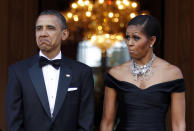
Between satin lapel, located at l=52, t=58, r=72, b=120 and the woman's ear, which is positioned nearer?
satin lapel, located at l=52, t=58, r=72, b=120

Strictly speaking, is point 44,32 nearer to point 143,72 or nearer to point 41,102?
point 41,102

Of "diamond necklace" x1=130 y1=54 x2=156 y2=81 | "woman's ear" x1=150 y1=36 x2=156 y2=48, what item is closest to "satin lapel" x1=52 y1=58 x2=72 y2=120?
"diamond necklace" x1=130 y1=54 x2=156 y2=81

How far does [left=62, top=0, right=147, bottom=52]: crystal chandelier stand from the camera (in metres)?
8.47

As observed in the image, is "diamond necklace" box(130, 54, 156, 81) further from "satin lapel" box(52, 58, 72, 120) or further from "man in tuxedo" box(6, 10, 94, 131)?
"satin lapel" box(52, 58, 72, 120)

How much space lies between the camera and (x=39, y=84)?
279 centimetres

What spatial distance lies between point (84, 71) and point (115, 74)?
0.32 metres

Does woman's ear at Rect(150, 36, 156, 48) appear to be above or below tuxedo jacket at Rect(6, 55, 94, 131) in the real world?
above

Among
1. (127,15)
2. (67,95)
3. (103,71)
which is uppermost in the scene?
(127,15)

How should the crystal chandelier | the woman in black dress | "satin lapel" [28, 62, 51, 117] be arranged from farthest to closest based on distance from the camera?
the crystal chandelier < the woman in black dress < "satin lapel" [28, 62, 51, 117]

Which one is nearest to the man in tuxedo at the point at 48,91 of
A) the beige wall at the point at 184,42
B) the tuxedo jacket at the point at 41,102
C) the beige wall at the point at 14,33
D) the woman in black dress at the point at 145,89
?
the tuxedo jacket at the point at 41,102

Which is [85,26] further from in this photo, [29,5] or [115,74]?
[115,74]

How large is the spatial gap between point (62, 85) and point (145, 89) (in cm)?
65

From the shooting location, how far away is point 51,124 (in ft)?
9.08

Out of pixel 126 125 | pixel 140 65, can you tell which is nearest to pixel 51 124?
pixel 126 125
